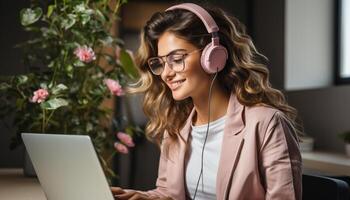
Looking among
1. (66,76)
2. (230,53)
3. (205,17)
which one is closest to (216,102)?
(230,53)

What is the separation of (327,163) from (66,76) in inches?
47.7

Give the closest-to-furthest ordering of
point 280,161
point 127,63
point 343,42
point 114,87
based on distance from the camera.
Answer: point 280,161 < point 114,87 < point 127,63 < point 343,42

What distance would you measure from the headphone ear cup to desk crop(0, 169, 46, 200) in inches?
23.2

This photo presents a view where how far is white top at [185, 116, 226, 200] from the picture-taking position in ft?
4.43

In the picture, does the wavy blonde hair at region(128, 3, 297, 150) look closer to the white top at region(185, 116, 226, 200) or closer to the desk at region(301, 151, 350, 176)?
the white top at region(185, 116, 226, 200)

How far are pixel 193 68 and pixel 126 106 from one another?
184 centimetres

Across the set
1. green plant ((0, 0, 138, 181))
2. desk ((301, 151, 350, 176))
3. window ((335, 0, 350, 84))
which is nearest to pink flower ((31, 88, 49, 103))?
green plant ((0, 0, 138, 181))

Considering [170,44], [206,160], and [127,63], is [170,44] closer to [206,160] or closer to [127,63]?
[206,160]

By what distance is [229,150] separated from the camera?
128cm

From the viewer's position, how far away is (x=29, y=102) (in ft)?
6.05

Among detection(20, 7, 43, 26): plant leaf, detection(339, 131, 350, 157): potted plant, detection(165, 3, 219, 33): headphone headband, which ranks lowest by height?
detection(339, 131, 350, 157): potted plant

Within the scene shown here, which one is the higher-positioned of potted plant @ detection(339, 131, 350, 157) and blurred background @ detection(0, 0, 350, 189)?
blurred background @ detection(0, 0, 350, 189)

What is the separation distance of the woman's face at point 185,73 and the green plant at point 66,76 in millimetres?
534

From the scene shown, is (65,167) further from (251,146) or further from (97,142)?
(97,142)
